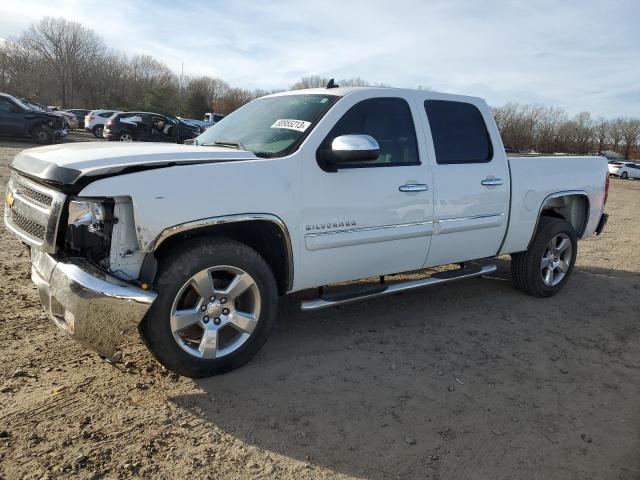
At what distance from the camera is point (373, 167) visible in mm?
3938

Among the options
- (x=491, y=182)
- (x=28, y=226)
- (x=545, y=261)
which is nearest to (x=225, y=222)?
(x=28, y=226)

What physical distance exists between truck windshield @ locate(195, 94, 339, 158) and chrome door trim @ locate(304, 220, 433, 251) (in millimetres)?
649

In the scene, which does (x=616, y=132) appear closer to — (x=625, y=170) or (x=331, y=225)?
(x=625, y=170)

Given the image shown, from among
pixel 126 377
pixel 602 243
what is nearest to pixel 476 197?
pixel 126 377

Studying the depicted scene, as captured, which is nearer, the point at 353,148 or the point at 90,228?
the point at 90,228

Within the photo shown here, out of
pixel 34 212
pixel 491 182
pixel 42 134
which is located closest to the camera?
pixel 34 212

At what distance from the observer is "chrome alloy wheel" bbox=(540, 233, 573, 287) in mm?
5609

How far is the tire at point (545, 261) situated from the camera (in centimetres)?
546

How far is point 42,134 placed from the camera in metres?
19.5

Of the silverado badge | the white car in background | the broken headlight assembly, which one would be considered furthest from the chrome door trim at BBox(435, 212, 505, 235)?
the white car in background

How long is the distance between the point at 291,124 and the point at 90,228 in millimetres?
1650

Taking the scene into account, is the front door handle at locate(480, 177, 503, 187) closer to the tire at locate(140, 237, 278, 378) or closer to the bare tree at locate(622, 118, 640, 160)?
the tire at locate(140, 237, 278, 378)

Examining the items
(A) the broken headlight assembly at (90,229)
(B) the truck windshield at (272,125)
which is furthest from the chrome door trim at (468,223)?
(A) the broken headlight assembly at (90,229)

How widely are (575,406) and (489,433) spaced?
0.79m
